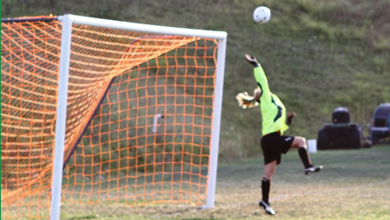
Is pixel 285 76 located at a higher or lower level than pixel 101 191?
higher

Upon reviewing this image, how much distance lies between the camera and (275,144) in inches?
284

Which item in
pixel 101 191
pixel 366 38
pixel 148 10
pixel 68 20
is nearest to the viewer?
pixel 68 20

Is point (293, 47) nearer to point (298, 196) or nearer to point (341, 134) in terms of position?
point (341, 134)

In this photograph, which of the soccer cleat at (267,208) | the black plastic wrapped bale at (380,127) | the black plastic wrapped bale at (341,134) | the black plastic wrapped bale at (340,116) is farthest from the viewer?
the black plastic wrapped bale at (380,127)

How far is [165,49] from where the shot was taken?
27.0 ft

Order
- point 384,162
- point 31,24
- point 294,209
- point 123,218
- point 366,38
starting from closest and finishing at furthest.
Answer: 1. point 31,24
2. point 123,218
3. point 294,209
4. point 384,162
5. point 366,38

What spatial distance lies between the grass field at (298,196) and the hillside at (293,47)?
4763mm

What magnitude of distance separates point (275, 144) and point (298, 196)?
1777mm

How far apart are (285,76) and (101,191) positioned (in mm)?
12895

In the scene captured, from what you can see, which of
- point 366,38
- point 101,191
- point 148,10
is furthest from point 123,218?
point 366,38

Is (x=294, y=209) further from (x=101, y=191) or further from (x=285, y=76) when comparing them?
(x=285, y=76)

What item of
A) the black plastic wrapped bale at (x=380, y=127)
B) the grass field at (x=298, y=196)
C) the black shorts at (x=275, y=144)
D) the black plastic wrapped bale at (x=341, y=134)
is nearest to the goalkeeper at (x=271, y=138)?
the black shorts at (x=275, y=144)

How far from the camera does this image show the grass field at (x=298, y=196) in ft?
23.5

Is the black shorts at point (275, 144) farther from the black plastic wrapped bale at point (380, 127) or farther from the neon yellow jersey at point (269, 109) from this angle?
the black plastic wrapped bale at point (380, 127)
